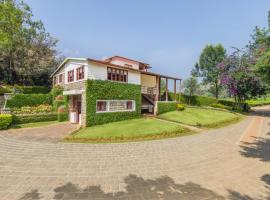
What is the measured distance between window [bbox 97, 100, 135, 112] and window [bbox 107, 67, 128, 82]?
2.62 m

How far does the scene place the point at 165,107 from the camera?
78.2ft

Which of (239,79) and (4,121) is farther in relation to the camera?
(239,79)

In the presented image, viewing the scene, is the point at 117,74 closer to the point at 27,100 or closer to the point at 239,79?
the point at 27,100

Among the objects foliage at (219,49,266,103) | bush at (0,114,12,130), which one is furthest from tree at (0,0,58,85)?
foliage at (219,49,266,103)

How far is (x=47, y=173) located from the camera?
681cm

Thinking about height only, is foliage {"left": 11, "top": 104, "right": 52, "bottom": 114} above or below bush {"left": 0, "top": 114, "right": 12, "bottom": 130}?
above

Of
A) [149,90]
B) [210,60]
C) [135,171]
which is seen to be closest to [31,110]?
[149,90]

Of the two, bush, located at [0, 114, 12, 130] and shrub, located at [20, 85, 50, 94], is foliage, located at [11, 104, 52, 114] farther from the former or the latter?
shrub, located at [20, 85, 50, 94]

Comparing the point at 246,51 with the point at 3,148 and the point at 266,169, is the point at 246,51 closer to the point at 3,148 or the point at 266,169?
the point at 266,169

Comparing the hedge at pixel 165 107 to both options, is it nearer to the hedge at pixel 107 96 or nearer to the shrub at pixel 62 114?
the hedge at pixel 107 96

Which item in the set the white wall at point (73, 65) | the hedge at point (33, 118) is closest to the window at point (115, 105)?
the white wall at point (73, 65)

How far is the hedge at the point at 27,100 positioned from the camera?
69.2 feet

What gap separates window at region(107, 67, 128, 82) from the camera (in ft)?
61.4

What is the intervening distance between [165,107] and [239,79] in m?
13.8
